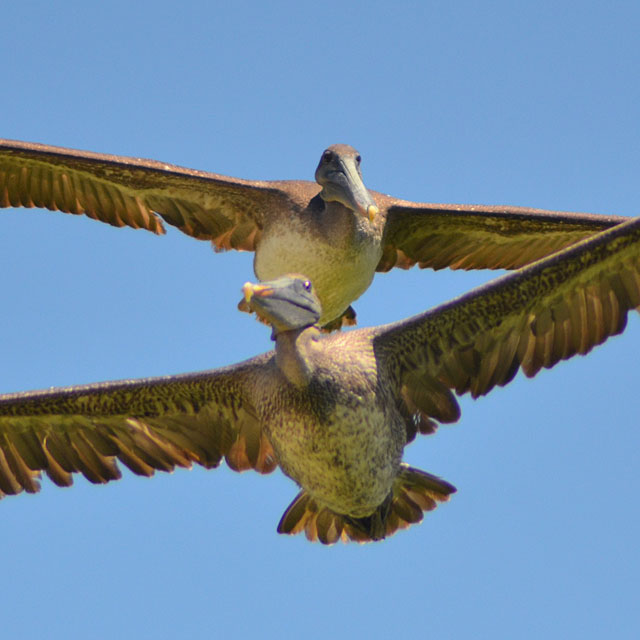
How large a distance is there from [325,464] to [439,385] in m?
1.03

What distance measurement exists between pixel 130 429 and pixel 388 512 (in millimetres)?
1670

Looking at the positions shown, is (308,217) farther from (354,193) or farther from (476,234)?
(476,234)

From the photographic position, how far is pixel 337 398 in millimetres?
10070

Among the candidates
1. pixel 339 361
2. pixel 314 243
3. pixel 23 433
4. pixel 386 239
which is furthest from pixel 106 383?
pixel 386 239

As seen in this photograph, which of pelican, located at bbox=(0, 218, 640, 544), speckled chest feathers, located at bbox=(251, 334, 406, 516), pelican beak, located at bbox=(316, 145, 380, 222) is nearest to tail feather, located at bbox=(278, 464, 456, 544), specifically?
pelican, located at bbox=(0, 218, 640, 544)

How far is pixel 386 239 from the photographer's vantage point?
1366cm

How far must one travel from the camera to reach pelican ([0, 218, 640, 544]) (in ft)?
33.1

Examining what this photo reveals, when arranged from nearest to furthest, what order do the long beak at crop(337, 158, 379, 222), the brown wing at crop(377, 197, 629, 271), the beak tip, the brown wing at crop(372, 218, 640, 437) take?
1. the beak tip
2. the brown wing at crop(372, 218, 640, 437)
3. the long beak at crop(337, 158, 379, 222)
4. the brown wing at crop(377, 197, 629, 271)

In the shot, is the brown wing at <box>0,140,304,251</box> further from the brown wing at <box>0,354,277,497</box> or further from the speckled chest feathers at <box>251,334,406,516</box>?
the speckled chest feathers at <box>251,334,406,516</box>

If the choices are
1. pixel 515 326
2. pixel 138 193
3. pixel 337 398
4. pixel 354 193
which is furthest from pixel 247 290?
pixel 138 193

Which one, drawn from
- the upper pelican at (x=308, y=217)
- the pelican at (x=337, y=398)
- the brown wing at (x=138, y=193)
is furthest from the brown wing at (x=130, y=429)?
the brown wing at (x=138, y=193)

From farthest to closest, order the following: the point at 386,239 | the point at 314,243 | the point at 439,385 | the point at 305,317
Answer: the point at 386,239, the point at 314,243, the point at 439,385, the point at 305,317

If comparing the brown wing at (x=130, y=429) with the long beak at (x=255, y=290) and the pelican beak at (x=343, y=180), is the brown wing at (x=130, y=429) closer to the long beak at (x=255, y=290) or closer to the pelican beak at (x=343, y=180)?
the long beak at (x=255, y=290)

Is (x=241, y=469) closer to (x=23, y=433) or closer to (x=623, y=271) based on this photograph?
(x=23, y=433)
